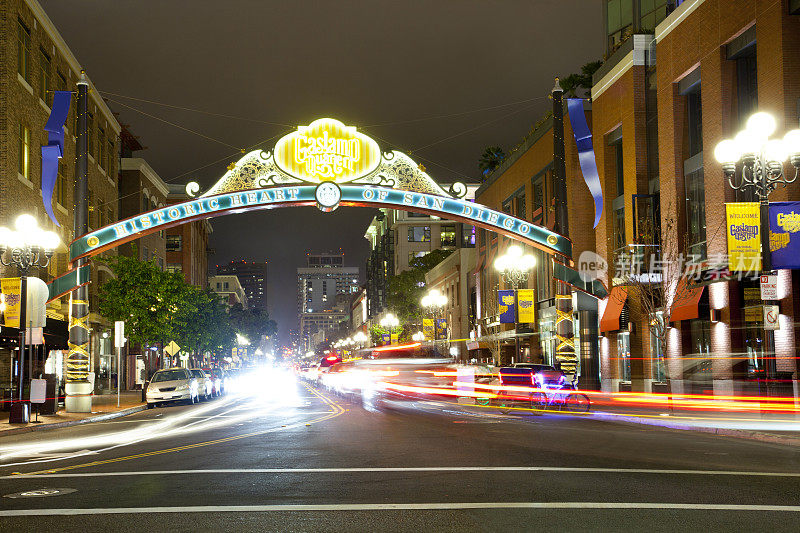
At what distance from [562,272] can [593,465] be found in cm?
2055

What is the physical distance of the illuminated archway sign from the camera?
108 feet

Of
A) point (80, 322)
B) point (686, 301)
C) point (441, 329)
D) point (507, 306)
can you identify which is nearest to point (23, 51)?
point (80, 322)

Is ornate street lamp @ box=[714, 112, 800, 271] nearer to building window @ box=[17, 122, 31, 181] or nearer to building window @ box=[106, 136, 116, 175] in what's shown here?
building window @ box=[17, 122, 31, 181]

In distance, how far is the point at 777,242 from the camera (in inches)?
941

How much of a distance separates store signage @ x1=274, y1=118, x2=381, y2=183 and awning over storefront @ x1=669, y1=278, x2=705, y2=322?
13.1 meters

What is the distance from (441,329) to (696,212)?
47.6 metres

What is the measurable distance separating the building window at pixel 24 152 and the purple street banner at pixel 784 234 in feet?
93.2

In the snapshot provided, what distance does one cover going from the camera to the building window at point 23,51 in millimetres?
34969

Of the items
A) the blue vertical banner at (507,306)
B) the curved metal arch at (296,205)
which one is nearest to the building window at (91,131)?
the curved metal arch at (296,205)

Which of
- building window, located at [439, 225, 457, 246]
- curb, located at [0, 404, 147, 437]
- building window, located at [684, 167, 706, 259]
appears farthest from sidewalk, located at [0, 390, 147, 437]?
building window, located at [439, 225, 457, 246]

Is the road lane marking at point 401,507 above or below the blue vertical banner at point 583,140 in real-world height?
below

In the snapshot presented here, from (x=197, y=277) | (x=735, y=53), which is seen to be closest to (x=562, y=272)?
(x=735, y=53)

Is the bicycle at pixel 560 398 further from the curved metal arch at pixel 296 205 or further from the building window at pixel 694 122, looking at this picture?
the building window at pixel 694 122

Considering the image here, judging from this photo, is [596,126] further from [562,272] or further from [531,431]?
[531,431]
